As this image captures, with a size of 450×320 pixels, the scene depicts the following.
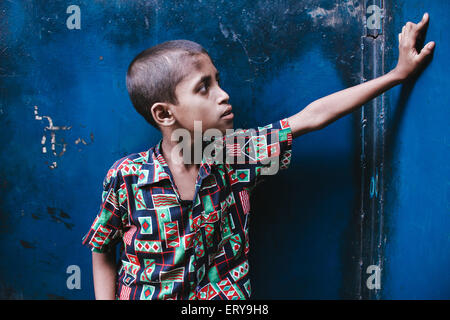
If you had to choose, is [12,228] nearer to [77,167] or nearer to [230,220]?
[77,167]

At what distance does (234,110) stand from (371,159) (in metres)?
0.54

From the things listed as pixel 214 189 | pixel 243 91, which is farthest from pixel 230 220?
pixel 243 91

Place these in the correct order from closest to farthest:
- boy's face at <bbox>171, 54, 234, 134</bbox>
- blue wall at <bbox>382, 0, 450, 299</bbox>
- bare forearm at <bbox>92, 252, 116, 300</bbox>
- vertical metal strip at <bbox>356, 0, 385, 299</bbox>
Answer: blue wall at <bbox>382, 0, 450, 299</bbox> → boy's face at <bbox>171, 54, 234, 134</bbox> → bare forearm at <bbox>92, 252, 116, 300</bbox> → vertical metal strip at <bbox>356, 0, 385, 299</bbox>

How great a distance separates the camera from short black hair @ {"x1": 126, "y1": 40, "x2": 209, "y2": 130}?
3.54 feet

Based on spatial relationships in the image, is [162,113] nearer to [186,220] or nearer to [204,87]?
[204,87]

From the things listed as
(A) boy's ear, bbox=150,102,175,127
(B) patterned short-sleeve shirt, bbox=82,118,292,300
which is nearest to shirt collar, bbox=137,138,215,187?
(B) patterned short-sleeve shirt, bbox=82,118,292,300

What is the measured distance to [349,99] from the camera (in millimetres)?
1119

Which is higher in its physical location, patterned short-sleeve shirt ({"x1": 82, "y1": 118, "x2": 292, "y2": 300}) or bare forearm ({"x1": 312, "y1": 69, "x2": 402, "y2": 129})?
bare forearm ({"x1": 312, "y1": 69, "x2": 402, "y2": 129})

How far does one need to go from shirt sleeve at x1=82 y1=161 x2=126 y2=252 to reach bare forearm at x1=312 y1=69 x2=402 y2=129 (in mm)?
645

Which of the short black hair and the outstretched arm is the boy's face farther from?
the outstretched arm

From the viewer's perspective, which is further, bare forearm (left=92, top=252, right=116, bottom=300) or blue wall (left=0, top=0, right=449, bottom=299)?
A: blue wall (left=0, top=0, right=449, bottom=299)

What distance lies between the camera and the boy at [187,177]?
109cm

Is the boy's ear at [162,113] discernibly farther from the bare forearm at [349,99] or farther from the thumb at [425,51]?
the thumb at [425,51]

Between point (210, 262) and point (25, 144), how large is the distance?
86cm
